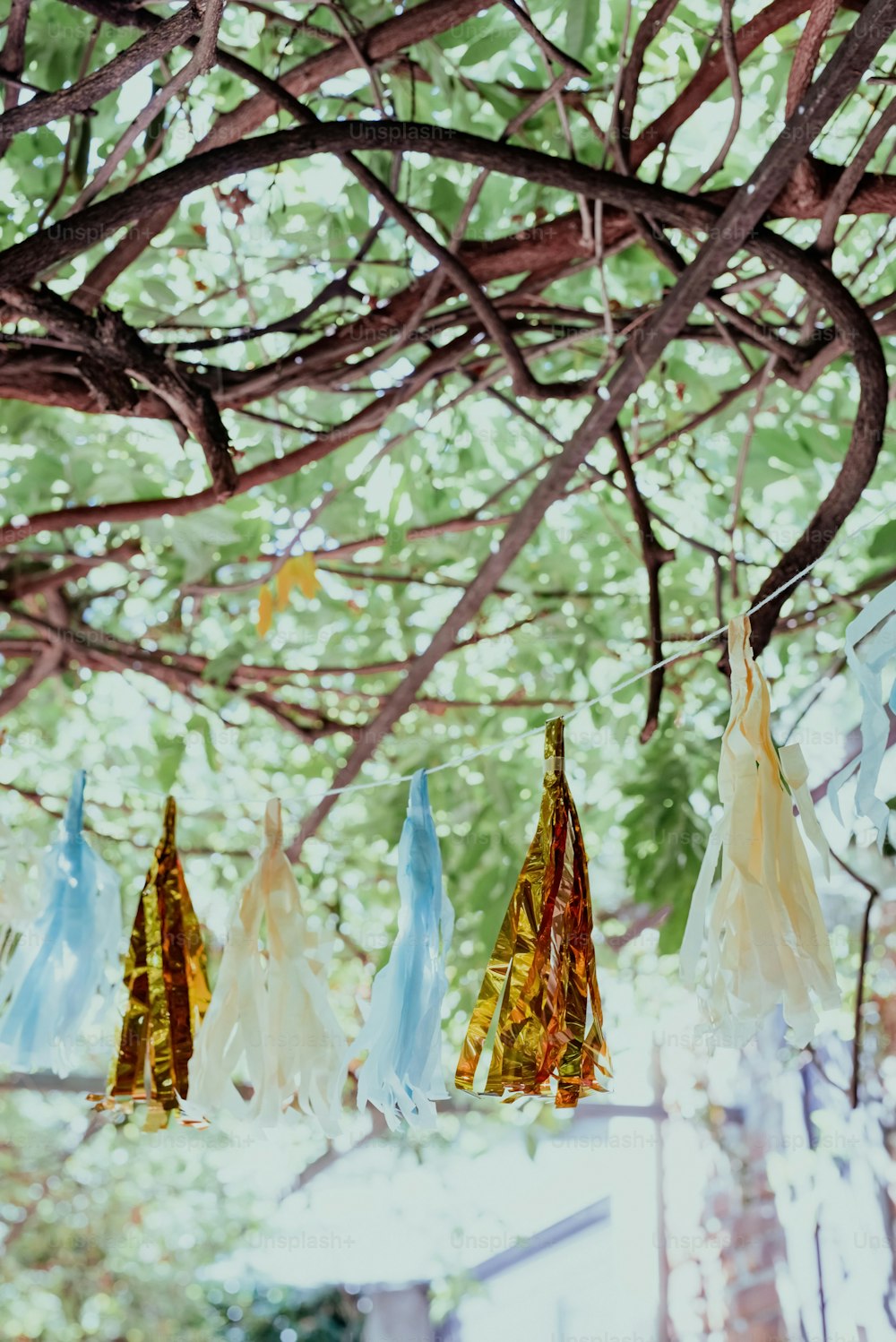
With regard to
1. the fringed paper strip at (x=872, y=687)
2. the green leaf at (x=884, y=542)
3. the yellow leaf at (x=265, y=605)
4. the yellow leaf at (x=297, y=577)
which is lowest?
the fringed paper strip at (x=872, y=687)

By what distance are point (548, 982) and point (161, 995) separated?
36 cm

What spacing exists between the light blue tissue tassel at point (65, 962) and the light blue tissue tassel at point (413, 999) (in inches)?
10.7

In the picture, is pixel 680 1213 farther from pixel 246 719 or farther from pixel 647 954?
pixel 246 719

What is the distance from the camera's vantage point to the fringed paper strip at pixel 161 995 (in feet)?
3.27

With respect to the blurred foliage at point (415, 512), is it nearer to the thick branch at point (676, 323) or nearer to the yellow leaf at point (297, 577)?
the yellow leaf at point (297, 577)

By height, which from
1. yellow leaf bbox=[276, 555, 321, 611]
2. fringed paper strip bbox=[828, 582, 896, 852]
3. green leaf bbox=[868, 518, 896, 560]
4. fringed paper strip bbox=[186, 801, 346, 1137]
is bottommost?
fringed paper strip bbox=[186, 801, 346, 1137]

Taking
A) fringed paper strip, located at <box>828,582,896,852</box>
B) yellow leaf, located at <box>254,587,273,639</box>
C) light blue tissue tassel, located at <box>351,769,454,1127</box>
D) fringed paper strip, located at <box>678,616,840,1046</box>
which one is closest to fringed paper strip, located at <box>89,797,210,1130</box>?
light blue tissue tassel, located at <box>351,769,454,1127</box>

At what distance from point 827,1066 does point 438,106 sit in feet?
9.31

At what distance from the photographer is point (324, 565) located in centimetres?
167

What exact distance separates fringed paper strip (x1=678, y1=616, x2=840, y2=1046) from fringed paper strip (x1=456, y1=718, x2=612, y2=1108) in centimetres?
9

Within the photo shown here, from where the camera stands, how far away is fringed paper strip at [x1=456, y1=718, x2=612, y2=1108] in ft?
2.69

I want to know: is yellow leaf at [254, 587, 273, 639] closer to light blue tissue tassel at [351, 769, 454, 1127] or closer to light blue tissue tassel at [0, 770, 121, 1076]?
light blue tissue tassel at [0, 770, 121, 1076]

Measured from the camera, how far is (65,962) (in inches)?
41.7

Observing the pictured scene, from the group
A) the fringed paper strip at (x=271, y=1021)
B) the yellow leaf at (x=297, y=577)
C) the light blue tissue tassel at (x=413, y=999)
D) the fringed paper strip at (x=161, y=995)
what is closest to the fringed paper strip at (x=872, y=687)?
the light blue tissue tassel at (x=413, y=999)
